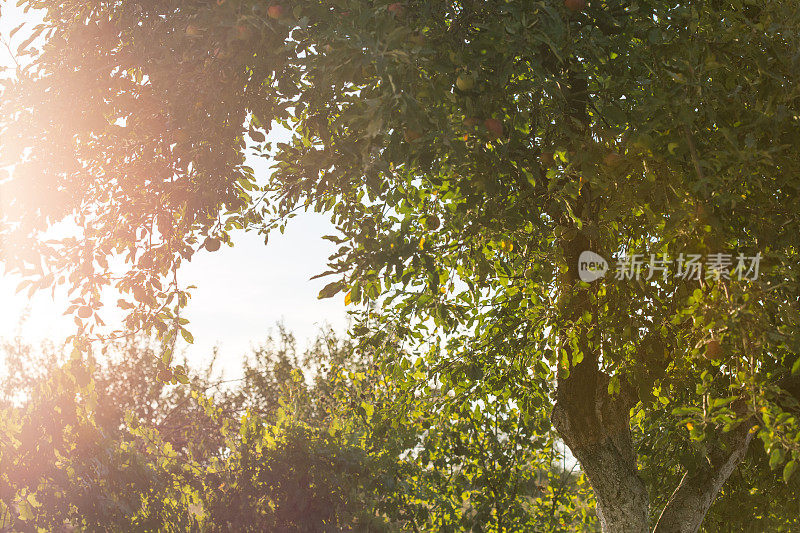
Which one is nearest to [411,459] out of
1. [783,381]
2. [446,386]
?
[446,386]

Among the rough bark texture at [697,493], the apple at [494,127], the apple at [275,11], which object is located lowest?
the rough bark texture at [697,493]

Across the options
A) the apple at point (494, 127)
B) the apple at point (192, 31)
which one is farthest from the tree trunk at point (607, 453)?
the apple at point (192, 31)

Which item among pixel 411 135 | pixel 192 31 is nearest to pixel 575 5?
pixel 411 135

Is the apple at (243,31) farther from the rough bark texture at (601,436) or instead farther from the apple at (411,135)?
the rough bark texture at (601,436)

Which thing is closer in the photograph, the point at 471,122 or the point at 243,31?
the point at 243,31

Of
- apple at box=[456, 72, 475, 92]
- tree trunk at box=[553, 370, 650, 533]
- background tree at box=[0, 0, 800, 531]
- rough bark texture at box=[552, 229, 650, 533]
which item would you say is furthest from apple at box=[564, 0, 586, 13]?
tree trunk at box=[553, 370, 650, 533]

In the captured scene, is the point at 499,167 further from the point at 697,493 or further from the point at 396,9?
the point at 697,493

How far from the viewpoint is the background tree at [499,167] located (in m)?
4.14

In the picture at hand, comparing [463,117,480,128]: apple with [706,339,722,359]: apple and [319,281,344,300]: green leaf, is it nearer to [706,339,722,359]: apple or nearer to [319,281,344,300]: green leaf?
[319,281,344,300]: green leaf

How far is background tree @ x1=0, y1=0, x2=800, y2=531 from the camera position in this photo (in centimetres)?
414

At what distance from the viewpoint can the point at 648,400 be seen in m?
5.21

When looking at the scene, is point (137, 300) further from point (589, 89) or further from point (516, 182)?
point (589, 89)

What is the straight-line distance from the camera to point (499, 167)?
4535 millimetres

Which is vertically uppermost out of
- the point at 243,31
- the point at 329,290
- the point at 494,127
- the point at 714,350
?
the point at 243,31
